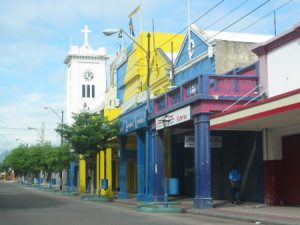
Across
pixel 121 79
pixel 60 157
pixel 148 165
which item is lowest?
pixel 148 165

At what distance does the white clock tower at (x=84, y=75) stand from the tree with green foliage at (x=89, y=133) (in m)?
67.8

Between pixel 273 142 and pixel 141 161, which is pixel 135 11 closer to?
pixel 141 161

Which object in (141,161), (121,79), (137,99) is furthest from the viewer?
(121,79)

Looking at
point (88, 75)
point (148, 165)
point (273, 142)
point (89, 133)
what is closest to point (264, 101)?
point (273, 142)

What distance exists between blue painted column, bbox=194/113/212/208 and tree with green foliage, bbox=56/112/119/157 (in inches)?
561

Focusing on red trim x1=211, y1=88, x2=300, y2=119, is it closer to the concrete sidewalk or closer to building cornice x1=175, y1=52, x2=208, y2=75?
the concrete sidewalk

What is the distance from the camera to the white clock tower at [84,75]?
10931 centimetres

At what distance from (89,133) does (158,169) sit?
926cm

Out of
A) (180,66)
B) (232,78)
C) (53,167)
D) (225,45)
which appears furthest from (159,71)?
(53,167)

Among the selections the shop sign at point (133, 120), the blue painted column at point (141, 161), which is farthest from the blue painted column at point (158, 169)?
the blue painted column at point (141, 161)

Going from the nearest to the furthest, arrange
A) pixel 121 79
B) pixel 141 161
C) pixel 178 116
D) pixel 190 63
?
pixel 178 116, pixel 190 63, pixel 141 161, pixel 121 79

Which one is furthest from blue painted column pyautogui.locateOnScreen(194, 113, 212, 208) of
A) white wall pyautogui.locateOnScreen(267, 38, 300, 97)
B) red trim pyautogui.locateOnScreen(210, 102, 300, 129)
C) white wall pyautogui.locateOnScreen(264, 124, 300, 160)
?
white wall pyautogui.locateOnScreen(267, 38, 300, 97)

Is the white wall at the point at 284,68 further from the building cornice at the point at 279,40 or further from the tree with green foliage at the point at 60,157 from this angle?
the tree with green foliage at the point at 60,157

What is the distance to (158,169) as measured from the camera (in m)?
30.5
